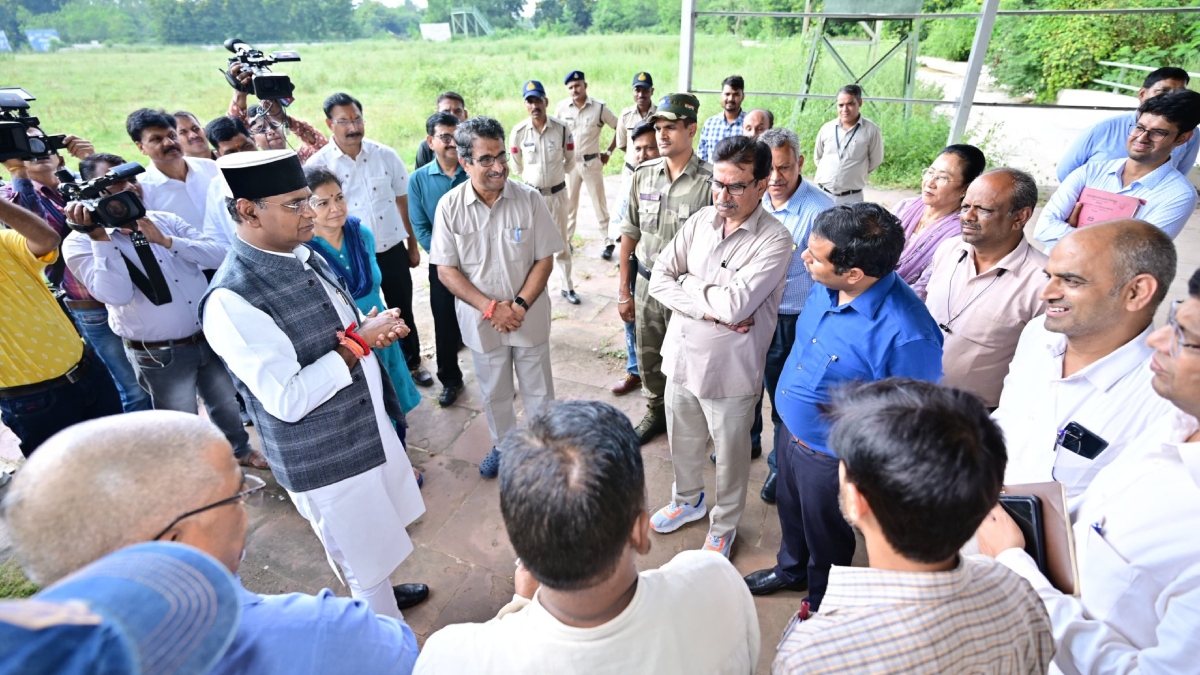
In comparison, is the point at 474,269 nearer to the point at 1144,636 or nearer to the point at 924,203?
the point at 924,203

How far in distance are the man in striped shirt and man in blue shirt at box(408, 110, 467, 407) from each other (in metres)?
3.38

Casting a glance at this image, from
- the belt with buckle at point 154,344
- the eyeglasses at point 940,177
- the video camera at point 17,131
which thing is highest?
the video camera at point 17,131

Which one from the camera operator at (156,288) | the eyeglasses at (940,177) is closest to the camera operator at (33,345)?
the camera operator at (156,288)

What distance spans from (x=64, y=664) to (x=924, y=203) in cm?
368

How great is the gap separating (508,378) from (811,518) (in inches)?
74.3

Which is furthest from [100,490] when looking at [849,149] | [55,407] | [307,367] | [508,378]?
[849,149]

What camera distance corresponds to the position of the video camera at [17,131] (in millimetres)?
2628

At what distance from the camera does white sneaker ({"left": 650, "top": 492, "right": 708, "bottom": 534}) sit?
9.80 ft

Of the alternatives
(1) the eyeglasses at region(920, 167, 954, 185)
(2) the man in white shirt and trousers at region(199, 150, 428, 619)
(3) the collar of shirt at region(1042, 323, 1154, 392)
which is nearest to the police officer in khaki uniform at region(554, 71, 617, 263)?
(1) the eyeglasses at region(920, 167, 954, 185)

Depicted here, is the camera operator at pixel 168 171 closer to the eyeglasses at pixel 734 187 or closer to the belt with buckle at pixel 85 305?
the belt with buckle at pixel 85 305

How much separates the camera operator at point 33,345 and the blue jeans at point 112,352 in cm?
35

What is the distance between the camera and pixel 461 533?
305 cm

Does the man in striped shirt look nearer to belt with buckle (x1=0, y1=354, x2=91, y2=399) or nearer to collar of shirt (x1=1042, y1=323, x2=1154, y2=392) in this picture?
collar of shirt (x1=1042, y1=323, x2=1154, y2=392)

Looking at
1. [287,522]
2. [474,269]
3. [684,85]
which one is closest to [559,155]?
[684,85]
